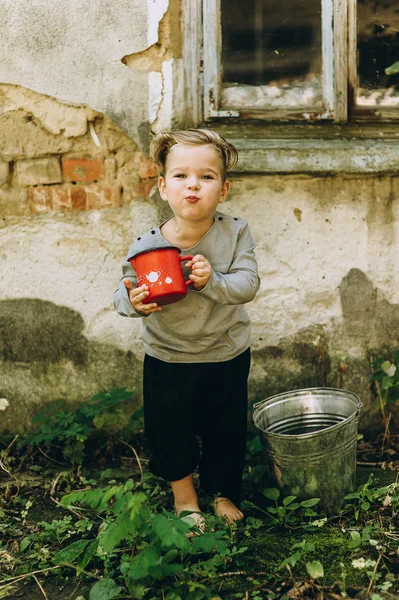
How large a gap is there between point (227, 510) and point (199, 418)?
15.0 inches

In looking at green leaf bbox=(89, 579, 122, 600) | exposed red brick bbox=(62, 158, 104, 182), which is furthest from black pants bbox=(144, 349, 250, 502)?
exposed red brick bbox=(62, 158, 104, 182)

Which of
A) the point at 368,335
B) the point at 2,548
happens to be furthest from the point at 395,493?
the point at 2,548

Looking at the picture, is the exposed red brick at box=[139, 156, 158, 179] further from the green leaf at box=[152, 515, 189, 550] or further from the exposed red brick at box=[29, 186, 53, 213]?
the green leaf at box=[152, 515, 189, 550]

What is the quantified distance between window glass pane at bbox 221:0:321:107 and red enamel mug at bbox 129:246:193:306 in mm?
1286

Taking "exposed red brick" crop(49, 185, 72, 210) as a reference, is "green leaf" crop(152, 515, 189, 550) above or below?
below

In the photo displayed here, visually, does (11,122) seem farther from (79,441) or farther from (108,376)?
(79,441)

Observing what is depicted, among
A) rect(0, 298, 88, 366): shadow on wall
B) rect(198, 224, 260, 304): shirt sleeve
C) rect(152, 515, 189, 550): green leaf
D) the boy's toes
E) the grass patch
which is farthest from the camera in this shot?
rect(0, 298, 88, 366): shadow on wall

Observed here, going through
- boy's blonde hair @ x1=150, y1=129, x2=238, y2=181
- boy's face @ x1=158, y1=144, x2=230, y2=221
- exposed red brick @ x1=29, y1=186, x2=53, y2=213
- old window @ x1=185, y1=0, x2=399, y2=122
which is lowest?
exposed red brick @ x1=29, y1=186, x2=53, y2=213

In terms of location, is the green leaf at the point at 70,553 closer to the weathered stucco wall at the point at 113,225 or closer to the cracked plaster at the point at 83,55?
the weathered stucco wall at the point at 113,225

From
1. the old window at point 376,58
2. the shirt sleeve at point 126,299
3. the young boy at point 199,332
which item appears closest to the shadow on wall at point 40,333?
the young boy at point 199,332

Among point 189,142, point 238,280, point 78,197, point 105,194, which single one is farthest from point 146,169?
point 238,280

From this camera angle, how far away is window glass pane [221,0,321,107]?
10.3 ft

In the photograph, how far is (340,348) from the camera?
328 cm

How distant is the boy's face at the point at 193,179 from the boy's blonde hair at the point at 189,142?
0.02 metres
